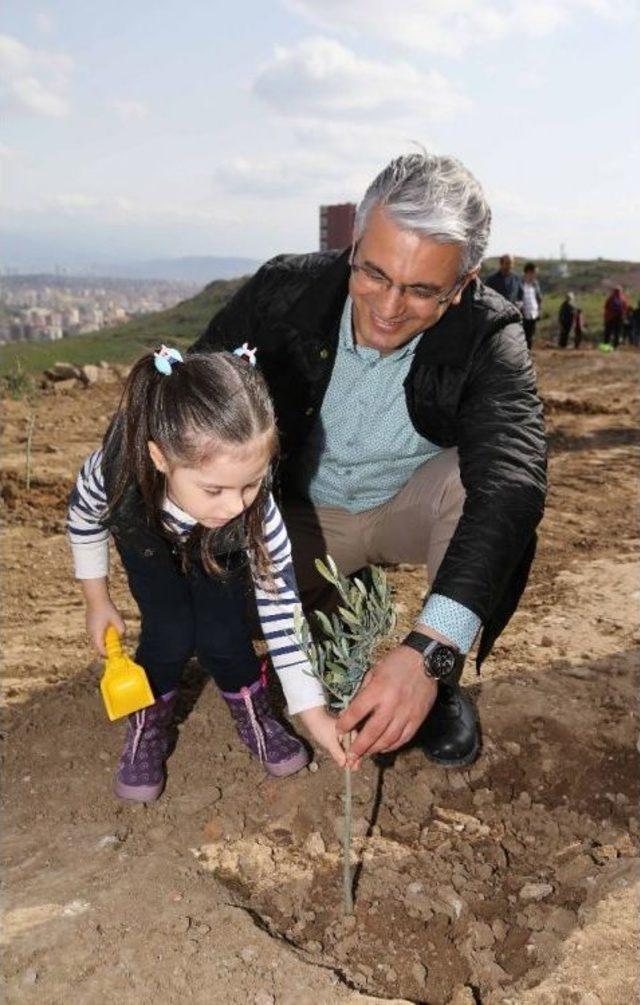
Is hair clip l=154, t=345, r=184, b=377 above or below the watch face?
above

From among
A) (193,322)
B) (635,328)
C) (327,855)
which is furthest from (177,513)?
(193,322)

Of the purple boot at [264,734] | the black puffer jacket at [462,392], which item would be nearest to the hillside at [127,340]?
the black puffer jacket at [462,392]

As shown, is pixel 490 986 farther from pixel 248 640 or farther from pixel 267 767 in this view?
pixel 248 640

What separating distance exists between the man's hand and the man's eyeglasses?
3.60 ft

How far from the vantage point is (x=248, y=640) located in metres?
2.85

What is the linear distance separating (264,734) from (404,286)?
156cm

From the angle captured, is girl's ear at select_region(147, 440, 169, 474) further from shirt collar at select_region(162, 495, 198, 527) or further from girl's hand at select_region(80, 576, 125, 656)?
girl's hand at select_region(80, 576, 125, 656)

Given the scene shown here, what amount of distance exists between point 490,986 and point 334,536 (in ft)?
5.57

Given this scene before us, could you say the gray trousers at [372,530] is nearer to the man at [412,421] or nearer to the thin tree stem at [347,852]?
the man at [412,421]

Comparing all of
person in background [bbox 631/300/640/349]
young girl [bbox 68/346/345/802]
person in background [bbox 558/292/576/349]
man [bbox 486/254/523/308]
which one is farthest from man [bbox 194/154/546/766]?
person in background [bbox 631/300/640/349]

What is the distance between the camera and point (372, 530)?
3377mm

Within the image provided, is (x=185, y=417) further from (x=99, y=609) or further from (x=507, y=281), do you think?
(x=507, y=281)

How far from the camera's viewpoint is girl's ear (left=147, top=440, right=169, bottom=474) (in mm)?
2381

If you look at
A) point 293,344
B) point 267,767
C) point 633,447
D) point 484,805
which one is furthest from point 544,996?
point 633,447
